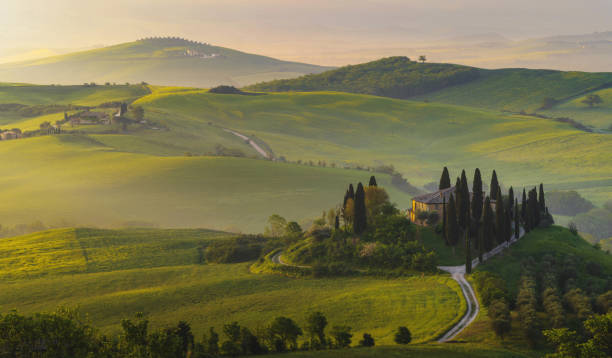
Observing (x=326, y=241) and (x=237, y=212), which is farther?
(x=237, y=212)

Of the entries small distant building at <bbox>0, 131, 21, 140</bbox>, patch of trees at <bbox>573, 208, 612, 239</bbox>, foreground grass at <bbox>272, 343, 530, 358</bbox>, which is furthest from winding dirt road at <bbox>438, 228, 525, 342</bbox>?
small distant building at <bbox>0, 131, 21, 140</bbox>

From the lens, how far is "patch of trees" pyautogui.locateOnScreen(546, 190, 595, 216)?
506 feet

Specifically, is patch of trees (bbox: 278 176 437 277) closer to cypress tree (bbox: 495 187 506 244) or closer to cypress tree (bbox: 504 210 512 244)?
cypress tree (bbox: 495 187 506 244)

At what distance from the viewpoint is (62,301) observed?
221 ft

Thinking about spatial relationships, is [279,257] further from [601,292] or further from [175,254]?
[601,292]

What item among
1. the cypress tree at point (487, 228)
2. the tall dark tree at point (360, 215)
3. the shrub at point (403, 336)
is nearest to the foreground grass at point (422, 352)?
the shrub at point (403, 336)

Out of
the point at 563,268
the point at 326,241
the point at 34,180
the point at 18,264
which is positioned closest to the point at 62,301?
the point at 18,264

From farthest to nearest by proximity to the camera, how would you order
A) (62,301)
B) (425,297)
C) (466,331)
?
(62,301) → (425,297) → (466,331)

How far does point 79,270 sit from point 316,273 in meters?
35.6

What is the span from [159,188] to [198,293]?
77.9 metres

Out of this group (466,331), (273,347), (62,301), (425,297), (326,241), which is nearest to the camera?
(273,347)

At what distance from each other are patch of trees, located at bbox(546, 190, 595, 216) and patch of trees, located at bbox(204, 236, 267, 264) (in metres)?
98.2

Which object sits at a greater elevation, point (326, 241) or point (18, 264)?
point (326, 241)

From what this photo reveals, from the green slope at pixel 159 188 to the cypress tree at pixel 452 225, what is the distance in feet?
185
